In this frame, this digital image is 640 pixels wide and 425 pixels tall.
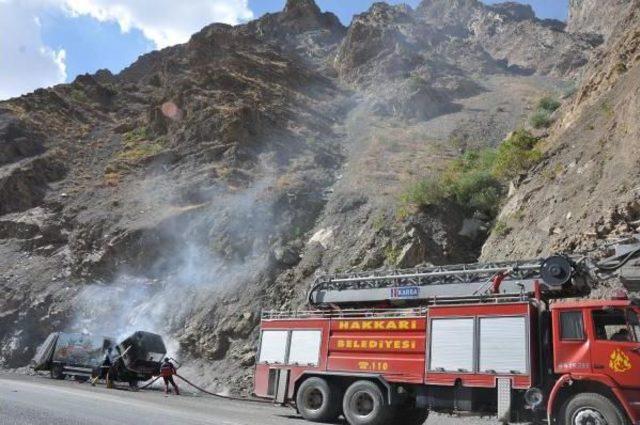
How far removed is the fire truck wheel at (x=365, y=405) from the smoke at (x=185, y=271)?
14.6 meters

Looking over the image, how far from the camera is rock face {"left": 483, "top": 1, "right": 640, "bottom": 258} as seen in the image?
16.5 m

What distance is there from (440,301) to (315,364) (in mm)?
3177

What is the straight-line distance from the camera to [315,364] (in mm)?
12609

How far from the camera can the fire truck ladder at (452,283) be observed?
34.9 ft

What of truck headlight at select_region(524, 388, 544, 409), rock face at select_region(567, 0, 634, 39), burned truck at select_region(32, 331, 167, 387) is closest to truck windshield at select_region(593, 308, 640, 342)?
truck headlight at select_region(524, 388, 544, 409)

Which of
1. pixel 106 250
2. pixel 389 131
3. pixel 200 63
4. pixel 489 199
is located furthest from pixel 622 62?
pixel 200 63

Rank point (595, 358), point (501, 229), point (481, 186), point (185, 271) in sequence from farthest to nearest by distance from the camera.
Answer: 1. point (185, 271)
2. point (481, 186)
3. point (501, 229)
4. point (595, 358)

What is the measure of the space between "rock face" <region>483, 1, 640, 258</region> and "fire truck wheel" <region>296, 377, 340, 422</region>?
8923 millimetres

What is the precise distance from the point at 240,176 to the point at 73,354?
17681mm

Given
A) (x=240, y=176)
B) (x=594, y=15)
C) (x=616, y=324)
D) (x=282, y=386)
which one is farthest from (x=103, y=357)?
(x=594, y=15)

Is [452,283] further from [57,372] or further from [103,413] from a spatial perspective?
[57,372]

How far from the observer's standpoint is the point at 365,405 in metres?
11.5

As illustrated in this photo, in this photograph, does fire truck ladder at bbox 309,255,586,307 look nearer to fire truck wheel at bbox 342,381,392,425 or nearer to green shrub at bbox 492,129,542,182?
fire truck wheel at bbox 342,381,392,425

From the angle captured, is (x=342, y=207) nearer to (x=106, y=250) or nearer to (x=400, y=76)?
(x=106, y=250)
